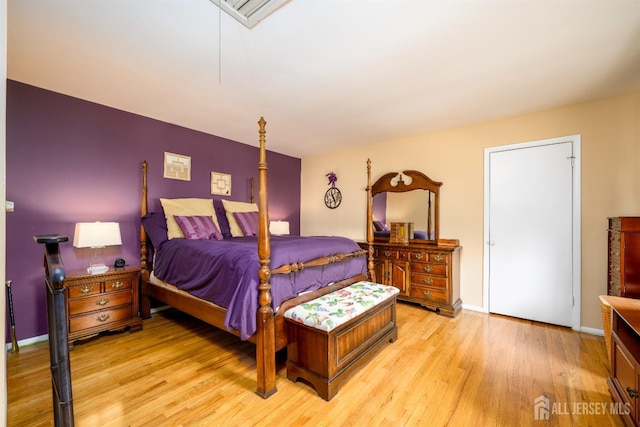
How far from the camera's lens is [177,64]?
2145mm

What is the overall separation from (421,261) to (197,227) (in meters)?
2.79

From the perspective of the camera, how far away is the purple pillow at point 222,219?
144 inches

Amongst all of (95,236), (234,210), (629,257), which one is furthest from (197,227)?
(629,257)

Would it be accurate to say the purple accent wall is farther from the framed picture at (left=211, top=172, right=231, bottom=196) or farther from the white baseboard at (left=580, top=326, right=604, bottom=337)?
the white baseboard at (left=580, top=326, right=604, bottom=337)

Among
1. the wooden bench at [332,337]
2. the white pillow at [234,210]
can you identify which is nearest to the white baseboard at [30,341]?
the white pillow at [234,210]

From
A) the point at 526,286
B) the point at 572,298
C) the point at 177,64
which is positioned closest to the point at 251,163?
the point at 177,64

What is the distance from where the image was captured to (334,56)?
2.02 metres

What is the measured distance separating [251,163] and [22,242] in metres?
2.80

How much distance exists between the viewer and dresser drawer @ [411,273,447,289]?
129 inches

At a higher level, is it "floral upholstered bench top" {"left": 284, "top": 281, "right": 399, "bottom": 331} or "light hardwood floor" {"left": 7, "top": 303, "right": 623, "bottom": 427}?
"floral upholstered bench top" {"left": 284, "top": 281, "right": 399, "bottom": 331}

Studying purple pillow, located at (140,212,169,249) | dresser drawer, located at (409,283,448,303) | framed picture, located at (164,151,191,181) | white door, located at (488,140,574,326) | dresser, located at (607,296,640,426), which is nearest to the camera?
dresser, located at (607,296,640,426)

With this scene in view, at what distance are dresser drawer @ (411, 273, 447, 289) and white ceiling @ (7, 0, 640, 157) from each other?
197 centimetres
